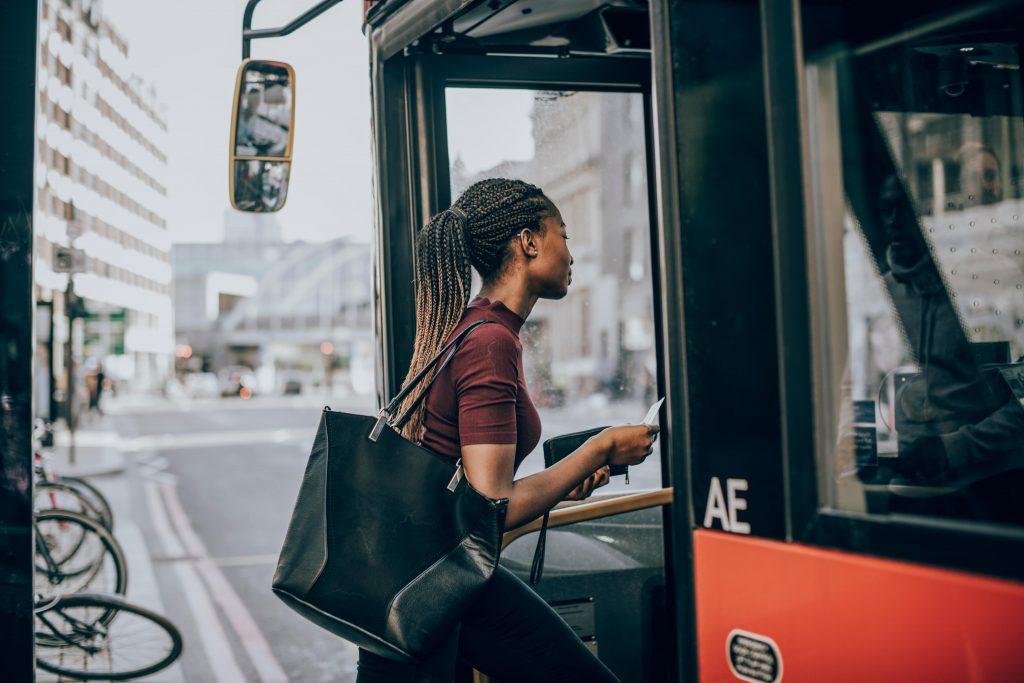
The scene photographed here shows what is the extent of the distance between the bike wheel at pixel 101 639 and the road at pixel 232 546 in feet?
1.10

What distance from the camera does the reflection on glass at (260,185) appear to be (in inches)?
95.3

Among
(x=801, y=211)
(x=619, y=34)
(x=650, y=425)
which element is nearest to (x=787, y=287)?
(x=801, y=211)

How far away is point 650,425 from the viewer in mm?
1730

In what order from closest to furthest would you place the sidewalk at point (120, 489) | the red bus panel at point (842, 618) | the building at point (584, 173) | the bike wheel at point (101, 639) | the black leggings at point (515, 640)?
the red bus panel at point (842, 618) < the black leggings at point (515, 640) < the building at point (584, 173) < the bike wheel at point (101, 639) < the sidewalk at point (120, 489)

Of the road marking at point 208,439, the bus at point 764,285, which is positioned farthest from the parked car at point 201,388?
the bus at point 764,285

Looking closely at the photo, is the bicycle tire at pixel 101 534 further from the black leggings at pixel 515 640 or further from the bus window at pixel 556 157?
the black leggings at pixel 515 640

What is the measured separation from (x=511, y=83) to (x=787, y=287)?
157 cm

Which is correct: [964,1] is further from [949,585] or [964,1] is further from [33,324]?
[33,324]

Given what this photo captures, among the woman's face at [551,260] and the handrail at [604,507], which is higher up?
the woman's face at [551,260]

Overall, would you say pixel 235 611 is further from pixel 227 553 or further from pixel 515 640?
pixel 515 640

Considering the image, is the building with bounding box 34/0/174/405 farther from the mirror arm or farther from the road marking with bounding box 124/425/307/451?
the mirror arm

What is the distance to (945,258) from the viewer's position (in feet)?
7.82

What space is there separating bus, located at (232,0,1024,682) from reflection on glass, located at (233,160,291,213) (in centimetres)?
2

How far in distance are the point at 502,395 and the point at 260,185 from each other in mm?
1265
